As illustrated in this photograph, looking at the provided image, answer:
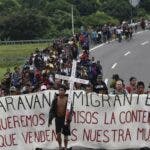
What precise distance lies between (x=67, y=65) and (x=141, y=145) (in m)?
9.58

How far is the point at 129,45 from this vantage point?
143 feet

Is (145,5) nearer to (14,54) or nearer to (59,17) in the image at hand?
(59,17)

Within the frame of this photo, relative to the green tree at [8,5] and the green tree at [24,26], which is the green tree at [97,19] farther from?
the green tree at [8,5]

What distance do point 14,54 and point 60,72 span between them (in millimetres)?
41523

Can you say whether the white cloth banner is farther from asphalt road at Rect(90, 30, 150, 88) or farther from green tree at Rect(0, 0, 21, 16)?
green tree at Rect(0, 0, 21, 16)

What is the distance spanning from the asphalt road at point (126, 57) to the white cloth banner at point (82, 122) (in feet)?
42.3

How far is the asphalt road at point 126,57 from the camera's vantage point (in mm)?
31791

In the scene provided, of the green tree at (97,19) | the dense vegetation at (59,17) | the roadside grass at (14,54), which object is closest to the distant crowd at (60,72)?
the roadside grass at (14,54)

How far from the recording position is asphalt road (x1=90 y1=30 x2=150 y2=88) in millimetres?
31791

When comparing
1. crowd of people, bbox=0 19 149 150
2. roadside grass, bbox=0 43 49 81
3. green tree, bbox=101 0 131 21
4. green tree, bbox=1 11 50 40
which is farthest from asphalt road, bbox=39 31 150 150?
green tree, bbox=101 0 131 21

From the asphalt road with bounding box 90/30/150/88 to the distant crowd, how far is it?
129cm

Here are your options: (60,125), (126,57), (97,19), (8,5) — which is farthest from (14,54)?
(60,125)

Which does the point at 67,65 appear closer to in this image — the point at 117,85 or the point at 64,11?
the point at 117,85

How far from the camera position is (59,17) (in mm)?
92375
